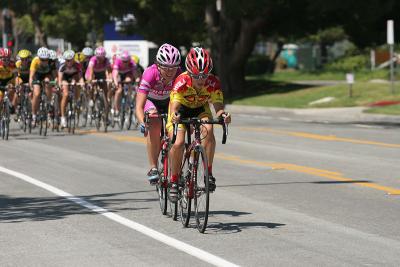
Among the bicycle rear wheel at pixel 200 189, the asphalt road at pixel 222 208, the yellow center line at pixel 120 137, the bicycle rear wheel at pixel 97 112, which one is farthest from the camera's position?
the bicycle rear wheel at pixel 97 112

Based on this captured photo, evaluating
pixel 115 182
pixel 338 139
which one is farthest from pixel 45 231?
pixel 338 139

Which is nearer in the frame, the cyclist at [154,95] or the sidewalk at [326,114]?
the cyclist at [154,95]

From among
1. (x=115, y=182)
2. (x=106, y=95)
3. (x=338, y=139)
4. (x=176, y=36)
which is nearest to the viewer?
(x=115, y=182)

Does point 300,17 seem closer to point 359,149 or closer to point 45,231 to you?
point 359,149

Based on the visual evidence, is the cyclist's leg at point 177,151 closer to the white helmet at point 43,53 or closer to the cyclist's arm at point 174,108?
the cyclist's arm at point 174,108

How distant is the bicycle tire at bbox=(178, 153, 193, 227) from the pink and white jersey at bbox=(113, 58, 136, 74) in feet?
47.9

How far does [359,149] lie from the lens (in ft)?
67.5

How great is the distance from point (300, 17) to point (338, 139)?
2185 cm

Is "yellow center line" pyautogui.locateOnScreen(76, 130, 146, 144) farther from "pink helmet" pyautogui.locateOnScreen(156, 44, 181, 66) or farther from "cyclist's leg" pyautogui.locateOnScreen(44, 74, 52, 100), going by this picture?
"pink helmet" pyautogui.locateOnScreen(156, 44, 181, 66)

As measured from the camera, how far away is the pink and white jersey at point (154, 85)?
12.0 metres

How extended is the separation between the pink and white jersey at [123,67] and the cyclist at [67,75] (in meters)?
0.85

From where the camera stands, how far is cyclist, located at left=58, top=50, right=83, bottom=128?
24.9 m

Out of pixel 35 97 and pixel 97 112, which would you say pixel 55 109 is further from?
pixel 97 112

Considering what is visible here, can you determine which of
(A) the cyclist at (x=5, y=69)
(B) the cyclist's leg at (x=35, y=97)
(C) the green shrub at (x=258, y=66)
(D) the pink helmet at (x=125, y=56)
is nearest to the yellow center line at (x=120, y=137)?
(B) the cyclist's leg at (x=35, y=97)
